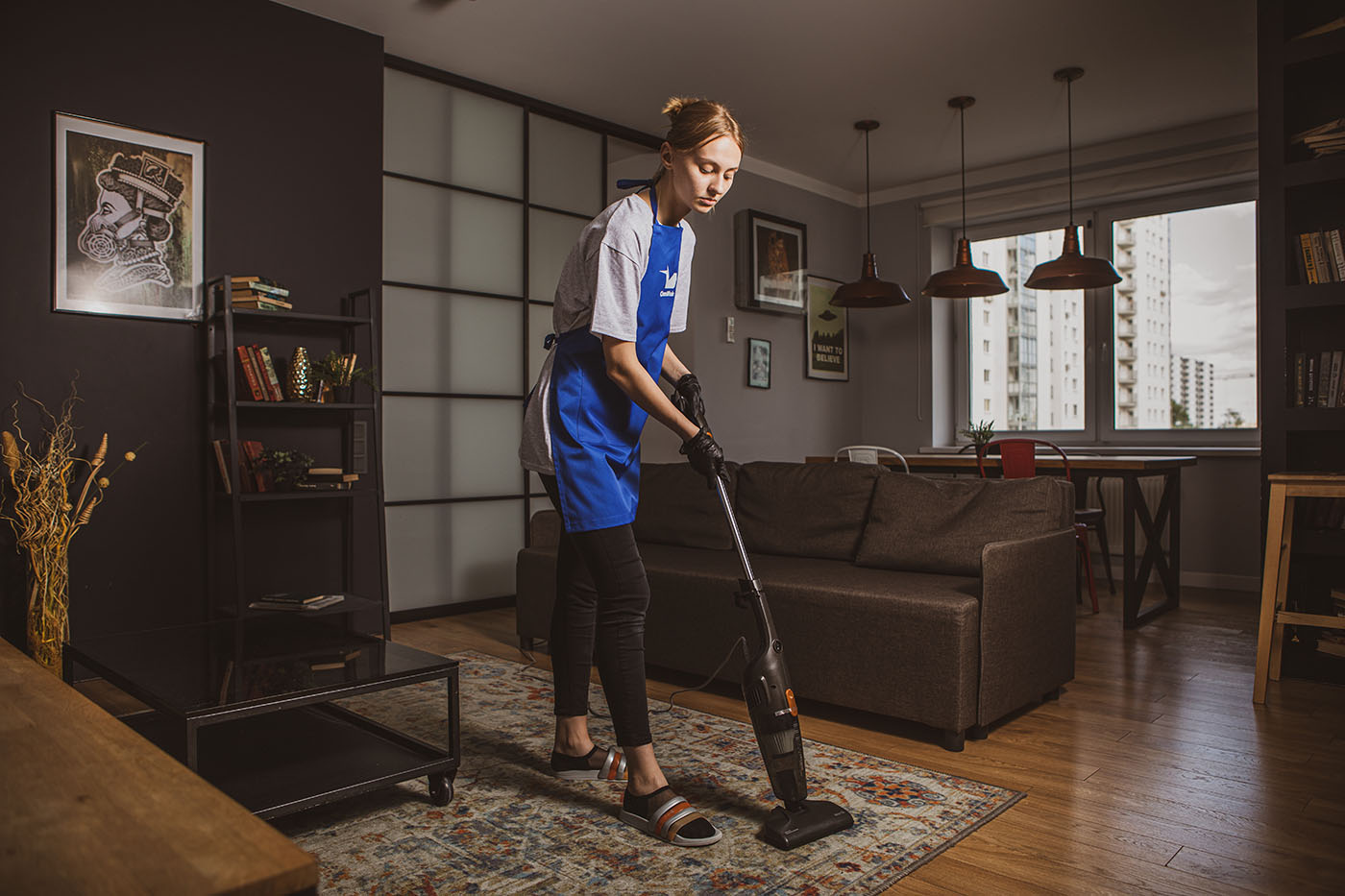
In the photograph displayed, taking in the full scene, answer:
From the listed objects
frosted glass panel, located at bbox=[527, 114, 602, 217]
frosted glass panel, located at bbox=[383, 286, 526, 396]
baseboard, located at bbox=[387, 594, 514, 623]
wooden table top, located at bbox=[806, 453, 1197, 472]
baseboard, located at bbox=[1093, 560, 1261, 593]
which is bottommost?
baseboard, located at bbox=[387, 594, 514, 623]

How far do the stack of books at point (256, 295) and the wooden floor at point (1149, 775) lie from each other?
1548mm

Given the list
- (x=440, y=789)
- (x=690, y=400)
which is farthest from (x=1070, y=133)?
(x=440, y=789)

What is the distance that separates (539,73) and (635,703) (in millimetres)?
3475

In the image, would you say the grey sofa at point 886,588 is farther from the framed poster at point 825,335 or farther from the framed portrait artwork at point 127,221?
the framed poster at point 825,335

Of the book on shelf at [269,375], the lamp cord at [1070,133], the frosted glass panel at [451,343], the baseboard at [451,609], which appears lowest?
the baseboard at [451,609]

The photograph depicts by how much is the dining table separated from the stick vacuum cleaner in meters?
2.43

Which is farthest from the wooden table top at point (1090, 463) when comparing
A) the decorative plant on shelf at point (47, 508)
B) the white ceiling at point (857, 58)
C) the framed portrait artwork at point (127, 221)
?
the decorative plant on shelf at point (47, 508)

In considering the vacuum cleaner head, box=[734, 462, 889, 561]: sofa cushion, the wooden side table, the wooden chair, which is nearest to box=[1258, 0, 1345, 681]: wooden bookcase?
the wooden side table

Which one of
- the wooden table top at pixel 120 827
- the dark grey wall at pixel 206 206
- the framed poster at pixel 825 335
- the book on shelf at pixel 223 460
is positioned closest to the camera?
the wooden table top at pixel 120 827

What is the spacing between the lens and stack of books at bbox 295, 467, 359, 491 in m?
3.35

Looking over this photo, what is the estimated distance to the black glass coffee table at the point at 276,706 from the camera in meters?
1.64

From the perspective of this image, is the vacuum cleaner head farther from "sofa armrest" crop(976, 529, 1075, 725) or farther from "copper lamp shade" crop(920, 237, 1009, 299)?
"copper lamp shade" crop(920, 237, 1009, 299)

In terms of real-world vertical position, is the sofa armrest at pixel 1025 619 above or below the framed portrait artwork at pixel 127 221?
below

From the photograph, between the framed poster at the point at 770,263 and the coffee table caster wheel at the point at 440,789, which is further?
the framed poster at the point at 770,263
